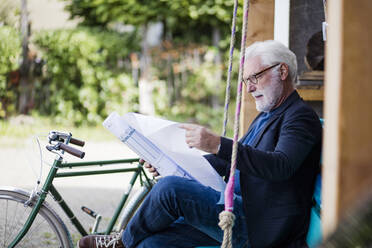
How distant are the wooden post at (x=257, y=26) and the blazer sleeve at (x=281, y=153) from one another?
115cm

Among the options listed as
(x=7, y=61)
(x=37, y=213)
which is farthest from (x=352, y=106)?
(x=7, y=61)

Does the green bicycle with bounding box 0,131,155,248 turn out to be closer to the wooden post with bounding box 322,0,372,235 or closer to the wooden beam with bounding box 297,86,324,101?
the wooden beam with bounding box 297,86,324,101

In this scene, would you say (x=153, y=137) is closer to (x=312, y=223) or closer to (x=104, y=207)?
(x=312, y=223)

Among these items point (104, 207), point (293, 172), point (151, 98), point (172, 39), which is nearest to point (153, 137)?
point (293, 172)

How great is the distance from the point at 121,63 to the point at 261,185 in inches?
301

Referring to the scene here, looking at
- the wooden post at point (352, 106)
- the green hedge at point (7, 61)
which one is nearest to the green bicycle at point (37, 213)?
the wooden post at point (352, 106)

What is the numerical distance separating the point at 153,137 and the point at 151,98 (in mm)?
7142

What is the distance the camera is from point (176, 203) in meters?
1.97

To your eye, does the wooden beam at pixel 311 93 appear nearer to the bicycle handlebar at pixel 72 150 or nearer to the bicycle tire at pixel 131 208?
the bicycle tire at pixel 131 208

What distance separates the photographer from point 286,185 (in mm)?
1920

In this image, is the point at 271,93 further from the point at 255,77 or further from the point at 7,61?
the point at 7,61

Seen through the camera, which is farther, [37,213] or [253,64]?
[37,213]

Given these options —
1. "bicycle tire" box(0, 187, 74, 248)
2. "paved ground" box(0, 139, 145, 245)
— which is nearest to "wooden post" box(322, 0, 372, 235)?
"bicycle tire" box(0, 187, 74, 248)

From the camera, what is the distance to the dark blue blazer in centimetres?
182
